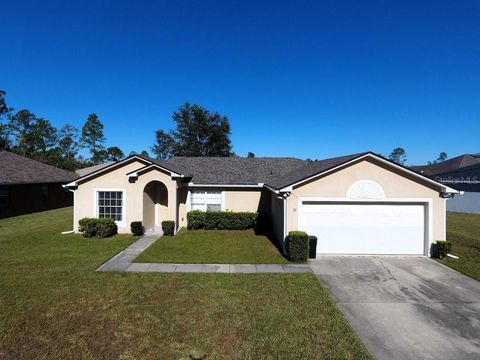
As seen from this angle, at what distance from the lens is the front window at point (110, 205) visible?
15.6 meters

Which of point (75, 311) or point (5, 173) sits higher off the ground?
point (5, 173)

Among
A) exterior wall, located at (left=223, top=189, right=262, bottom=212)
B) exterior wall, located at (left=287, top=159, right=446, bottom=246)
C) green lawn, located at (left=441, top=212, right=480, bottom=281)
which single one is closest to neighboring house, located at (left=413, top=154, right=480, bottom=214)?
green lawn, located at (left=441, top=212, right=480, bottom=281)

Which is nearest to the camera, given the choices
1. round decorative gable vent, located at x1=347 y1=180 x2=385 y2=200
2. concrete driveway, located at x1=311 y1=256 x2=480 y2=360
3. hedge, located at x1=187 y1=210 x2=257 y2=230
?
concrete driveway, located at x1=311 y1=256 x2=480 y2=360

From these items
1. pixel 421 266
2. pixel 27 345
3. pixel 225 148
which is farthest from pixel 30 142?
pixel 421 266

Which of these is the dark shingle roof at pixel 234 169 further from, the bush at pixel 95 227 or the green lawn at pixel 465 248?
the green lawn at pixel 465 248

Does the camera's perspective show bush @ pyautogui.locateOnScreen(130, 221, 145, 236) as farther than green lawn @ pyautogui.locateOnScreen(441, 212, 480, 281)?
Yes

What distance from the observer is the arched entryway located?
53.1 feet

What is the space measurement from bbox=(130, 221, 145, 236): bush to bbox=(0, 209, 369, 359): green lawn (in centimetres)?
480

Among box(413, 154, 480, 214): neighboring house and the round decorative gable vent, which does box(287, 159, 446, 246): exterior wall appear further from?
box(413, 154, 480, 214): neighboring house

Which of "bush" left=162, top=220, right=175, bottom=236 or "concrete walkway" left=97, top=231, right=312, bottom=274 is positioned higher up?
"bush" left=162, top=220, right=175, bottom=236

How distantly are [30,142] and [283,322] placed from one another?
6350 centimetres

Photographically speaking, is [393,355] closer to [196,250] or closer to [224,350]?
[224,350]

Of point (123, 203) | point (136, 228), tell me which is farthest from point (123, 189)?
point (136, 228)

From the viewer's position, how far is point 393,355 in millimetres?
5125
